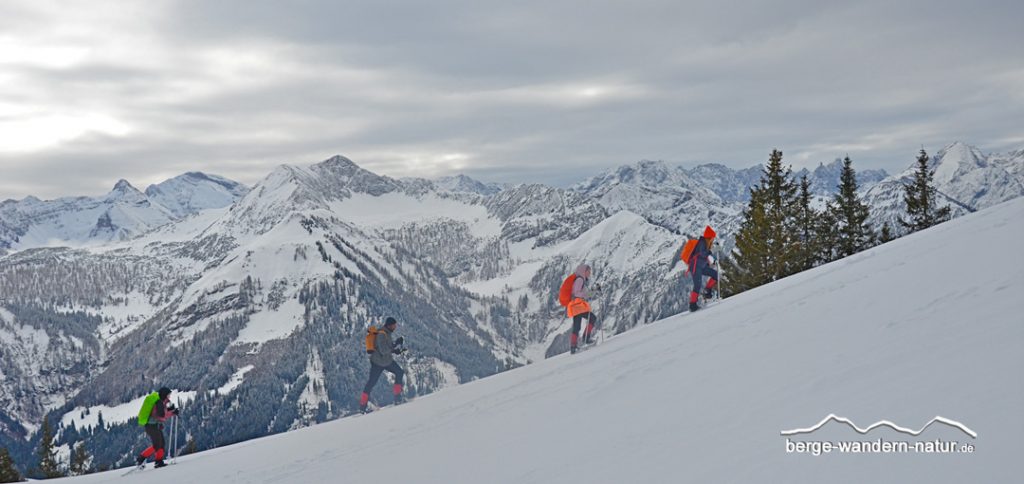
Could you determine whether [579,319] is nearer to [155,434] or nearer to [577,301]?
[577,301]

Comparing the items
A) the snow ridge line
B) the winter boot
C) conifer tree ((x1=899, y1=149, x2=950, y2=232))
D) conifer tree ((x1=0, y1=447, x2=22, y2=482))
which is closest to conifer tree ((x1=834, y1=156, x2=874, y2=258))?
conifer tree ((x1=899, y1=149, x2=950, y2=232))

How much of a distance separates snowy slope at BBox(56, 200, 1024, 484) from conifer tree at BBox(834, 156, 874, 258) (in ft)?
101

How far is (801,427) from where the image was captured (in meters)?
7.05

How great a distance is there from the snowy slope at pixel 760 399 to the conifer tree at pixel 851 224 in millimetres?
30709

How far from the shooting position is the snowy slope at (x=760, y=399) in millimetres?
6203

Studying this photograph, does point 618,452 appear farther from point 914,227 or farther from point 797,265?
point 914,227

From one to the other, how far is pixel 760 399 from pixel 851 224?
138ft

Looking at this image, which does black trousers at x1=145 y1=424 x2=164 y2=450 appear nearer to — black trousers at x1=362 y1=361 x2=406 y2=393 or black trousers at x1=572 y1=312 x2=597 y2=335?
black trousers at x1=362 y1=361 x2=406 y2=393

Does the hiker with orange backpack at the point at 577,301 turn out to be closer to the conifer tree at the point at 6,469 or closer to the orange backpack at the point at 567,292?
the orange backpack at the point at 567,292

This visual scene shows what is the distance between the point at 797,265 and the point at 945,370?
35.3 m

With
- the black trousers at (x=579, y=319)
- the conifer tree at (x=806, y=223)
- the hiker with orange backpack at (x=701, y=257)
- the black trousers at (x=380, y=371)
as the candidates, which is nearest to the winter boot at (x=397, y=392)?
the black trousers at (x=380, y=371)

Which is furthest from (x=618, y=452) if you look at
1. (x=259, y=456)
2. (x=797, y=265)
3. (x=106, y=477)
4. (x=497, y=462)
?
(x=797, y=265)

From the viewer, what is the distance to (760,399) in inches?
331

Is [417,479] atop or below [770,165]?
below
